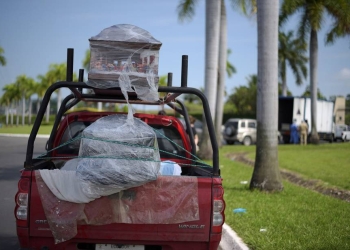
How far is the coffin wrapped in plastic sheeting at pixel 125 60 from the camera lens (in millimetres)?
5219

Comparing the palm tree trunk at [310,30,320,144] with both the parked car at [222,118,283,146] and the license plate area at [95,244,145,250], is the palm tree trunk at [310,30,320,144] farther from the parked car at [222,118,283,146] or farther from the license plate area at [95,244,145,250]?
the license plate area at [95,244,145,250]

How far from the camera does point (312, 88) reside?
33094 millimetres

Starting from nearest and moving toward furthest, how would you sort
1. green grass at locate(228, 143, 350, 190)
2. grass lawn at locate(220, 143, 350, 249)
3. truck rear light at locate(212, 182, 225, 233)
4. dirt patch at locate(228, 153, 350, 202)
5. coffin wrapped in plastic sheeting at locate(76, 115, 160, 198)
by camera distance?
1. coffin wrapped in plastic sheeting at locate(76, 115, 160, 198)
2. truck rear light at locate(212, 182, 225, 233)
3. grass lawn at locate(220, 143, 350, 249)
4. dirt patch at locate(228, 153, 350, 202)
5. green grass at locate(228, 143, 350, 190)

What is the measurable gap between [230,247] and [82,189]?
318 centimetres

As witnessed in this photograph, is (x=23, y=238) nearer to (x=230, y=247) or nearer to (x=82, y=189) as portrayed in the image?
(x=82, y=189)

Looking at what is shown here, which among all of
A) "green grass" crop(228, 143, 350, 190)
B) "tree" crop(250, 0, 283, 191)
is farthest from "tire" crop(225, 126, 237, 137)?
"tree" crop(250, 0, 283, 191)

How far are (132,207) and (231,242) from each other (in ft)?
9.57

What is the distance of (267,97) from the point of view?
11.5 metres

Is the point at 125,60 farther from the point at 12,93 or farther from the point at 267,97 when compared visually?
the point at 12,93

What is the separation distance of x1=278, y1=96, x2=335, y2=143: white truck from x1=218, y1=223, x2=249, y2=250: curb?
30.4 meters

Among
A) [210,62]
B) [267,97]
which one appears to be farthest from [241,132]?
[267,97]

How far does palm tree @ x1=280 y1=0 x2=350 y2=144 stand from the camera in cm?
2819

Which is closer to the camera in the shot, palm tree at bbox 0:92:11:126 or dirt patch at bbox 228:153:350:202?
dirt patch at bbox 228:153:350:202

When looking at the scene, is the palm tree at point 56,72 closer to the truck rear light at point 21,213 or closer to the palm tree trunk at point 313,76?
the palm tree trunk at point 313,76
